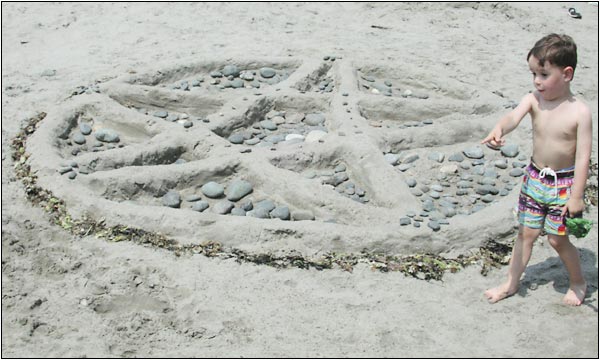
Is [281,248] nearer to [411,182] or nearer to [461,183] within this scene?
[411,182]

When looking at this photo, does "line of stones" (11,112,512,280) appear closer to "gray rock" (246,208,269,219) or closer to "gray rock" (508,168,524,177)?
"gray rock" (246,208,269,219)

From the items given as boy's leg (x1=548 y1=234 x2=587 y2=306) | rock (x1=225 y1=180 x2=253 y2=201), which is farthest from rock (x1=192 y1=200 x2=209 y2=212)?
boy's leg (x1=548 y1=234 x2=587 y2=306)

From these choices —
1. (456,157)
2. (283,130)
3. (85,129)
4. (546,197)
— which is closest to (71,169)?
(85,129)

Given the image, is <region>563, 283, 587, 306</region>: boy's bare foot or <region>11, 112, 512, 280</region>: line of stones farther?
<region>11, 112, 512, 280</region>: line of stones

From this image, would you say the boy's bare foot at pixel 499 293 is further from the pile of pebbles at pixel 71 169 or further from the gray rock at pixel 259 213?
the pile of pebbles at pixel 71 169

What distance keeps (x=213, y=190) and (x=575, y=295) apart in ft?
6.35

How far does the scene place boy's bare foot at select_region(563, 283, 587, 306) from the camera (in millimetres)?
3121

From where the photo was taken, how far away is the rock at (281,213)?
3768 millimetres

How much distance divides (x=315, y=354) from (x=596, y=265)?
1492 millimetres

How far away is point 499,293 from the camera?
315 centimetres

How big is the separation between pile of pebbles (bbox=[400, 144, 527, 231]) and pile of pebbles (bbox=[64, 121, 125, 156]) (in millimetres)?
1743

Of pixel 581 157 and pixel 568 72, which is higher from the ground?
pixel 568 72

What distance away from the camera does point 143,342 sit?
2.87 meters

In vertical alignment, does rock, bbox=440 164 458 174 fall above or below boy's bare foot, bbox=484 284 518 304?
below
